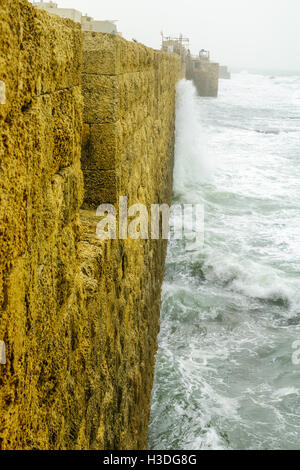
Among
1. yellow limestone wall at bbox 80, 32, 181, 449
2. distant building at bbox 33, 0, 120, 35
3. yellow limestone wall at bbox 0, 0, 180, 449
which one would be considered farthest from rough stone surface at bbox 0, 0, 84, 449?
distant building at bbox 33, 0, 120, 35

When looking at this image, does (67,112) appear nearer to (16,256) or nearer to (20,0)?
(20,0)

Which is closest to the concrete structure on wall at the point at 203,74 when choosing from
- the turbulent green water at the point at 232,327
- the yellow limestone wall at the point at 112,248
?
the turbulent green water at the point at 232,327

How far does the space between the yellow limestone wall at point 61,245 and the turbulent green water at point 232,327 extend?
161 cm

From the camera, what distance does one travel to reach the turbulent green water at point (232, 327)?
14.2 feet

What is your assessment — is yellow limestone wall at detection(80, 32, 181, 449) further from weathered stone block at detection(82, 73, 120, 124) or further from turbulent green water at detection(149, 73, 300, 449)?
turbulent green water at detection(149, 73, 300, 449)

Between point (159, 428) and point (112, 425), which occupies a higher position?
point (112, 425)

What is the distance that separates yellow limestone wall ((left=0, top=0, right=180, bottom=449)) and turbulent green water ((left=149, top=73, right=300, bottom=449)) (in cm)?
161

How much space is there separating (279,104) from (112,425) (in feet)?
156

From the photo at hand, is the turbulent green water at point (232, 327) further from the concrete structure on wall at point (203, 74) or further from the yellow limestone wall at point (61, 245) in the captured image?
the concrete structure on wall at point (203, 74)

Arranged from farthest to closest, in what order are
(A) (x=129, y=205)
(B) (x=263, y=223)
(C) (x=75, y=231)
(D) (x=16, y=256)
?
(B) (x=263, y=223)
(A) (x=129, y=205)
(C) (x=75, y=231)
(D) (x=16, y=256)

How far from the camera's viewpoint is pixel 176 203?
11.2 meters

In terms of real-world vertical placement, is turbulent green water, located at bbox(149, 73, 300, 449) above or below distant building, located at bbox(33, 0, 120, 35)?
below

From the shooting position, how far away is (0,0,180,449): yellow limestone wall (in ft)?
3.52

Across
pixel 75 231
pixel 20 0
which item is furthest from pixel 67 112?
pixel 20 0
